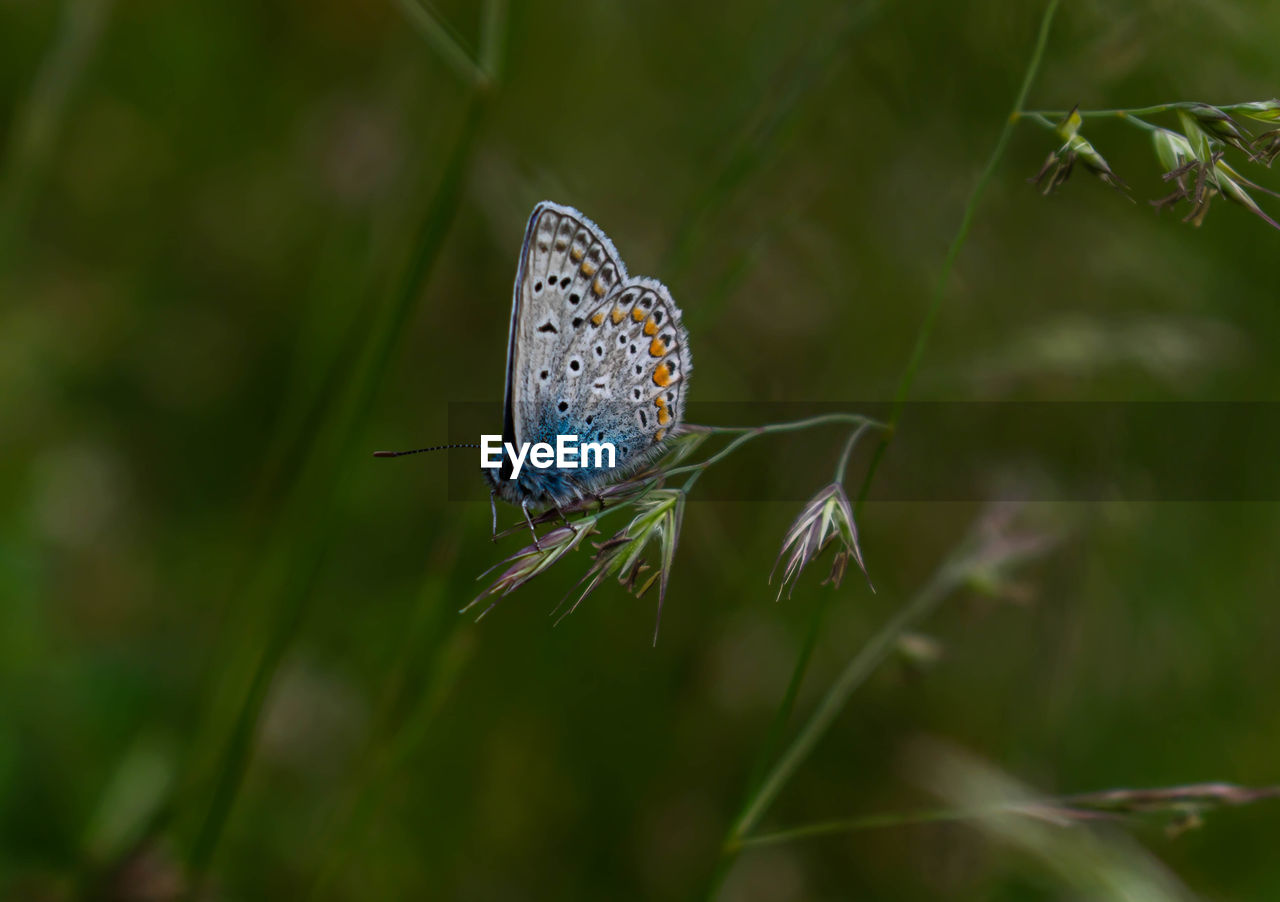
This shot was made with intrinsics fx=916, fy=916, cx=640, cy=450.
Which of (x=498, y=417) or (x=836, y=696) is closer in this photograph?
(x=836, y=696)

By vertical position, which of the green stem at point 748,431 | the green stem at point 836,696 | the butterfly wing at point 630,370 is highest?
the butterfly wing at point 630,370

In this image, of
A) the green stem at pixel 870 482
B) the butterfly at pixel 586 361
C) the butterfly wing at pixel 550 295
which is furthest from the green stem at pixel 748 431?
the butterfly wing at pixel 550 295

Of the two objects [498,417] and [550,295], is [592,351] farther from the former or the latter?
[498,417]

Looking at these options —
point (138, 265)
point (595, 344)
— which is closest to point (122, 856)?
point (595, 344)

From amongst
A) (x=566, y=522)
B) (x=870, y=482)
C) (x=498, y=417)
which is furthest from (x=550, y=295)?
(x=498, y=417)

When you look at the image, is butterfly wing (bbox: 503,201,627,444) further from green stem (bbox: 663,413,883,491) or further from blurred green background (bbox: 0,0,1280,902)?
green stem (bbox: 663,413,883,491)

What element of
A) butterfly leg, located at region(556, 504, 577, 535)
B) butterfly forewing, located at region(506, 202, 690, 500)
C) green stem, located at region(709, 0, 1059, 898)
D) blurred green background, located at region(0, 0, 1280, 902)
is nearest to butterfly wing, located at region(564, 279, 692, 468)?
butterfly forewing, located at region(506, 202, 690, 500)

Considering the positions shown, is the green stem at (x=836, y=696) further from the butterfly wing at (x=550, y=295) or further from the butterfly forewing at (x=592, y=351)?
the butterfly wing at (x=550, y=295)

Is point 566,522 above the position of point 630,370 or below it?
below
